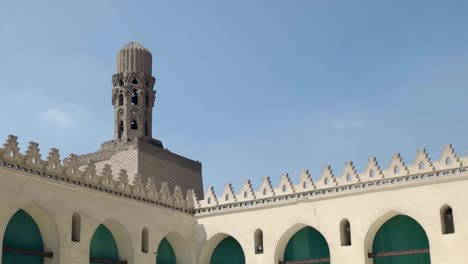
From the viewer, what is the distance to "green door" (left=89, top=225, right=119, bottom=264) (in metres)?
20.0

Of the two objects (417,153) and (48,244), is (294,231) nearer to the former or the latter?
(417,153)

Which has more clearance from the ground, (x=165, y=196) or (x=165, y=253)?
(x=165, y=196)

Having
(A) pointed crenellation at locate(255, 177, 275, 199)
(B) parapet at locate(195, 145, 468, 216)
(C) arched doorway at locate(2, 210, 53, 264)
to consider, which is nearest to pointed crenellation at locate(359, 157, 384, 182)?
(B) parapet at locate(195, 145, 468, 216)

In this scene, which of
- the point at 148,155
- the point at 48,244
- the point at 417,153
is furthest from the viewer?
the point at 148,155

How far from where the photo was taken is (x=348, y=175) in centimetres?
2083

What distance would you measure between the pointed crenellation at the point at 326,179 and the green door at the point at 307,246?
1382 mm

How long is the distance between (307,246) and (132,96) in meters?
9.92

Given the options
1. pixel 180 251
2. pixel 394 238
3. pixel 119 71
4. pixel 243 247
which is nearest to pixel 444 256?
pixel 394 238

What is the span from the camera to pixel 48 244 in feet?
60.8

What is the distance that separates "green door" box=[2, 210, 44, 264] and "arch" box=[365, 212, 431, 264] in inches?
348

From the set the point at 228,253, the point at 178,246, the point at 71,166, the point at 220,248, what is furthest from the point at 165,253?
the point at 71,166

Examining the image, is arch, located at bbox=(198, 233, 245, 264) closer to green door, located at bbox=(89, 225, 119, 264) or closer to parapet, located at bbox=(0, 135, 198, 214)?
parapet, located at bbox=(0, 135, 198, 214)

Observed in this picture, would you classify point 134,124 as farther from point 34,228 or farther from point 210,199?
point 34,228

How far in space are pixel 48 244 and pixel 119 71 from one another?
11.0m
